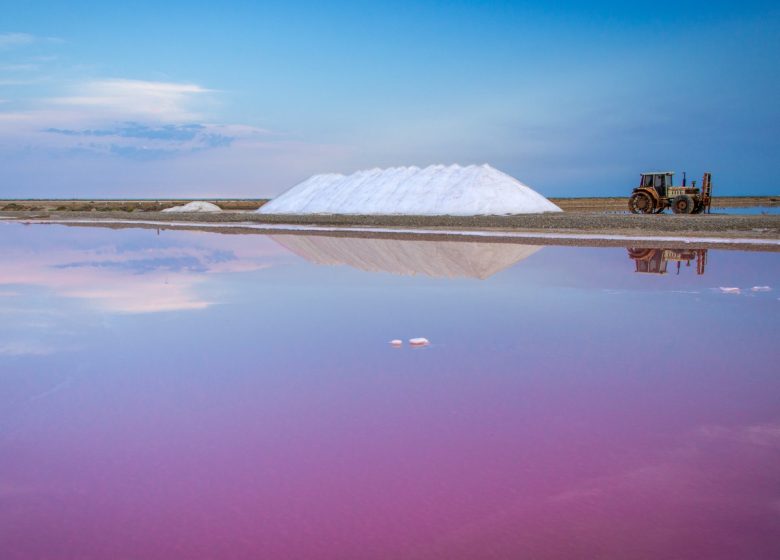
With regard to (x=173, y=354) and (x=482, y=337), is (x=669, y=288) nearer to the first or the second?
(x=482, y=337)

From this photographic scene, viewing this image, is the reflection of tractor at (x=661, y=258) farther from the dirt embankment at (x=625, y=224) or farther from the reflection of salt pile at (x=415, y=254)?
the dirt embankment at (x=625, y=224)

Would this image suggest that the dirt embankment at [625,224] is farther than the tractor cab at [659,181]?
No

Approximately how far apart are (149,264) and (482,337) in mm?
7852

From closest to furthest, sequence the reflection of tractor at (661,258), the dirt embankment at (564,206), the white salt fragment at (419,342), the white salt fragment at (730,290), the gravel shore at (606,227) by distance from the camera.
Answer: the white salt fragment at (419,342) < the white salt fragment at (730,290) < the reflection of tractor at (661,258) < the gravel shore at (606,227) < the dirt embankment at (564,206)

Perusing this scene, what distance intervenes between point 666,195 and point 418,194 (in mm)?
9456

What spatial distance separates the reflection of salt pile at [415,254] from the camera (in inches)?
392

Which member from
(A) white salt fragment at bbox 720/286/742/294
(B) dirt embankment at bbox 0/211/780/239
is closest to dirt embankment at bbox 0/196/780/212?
(B) dirt embankment at bbox 0/211/780/239

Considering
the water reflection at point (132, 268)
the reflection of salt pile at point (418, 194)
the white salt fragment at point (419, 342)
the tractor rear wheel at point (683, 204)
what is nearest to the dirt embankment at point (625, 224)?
the tractor rear wheel at point (683, 204)

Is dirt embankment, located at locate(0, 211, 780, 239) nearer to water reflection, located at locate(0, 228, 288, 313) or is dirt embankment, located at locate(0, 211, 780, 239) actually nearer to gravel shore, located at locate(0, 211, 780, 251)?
gravel shore, located at locate(0, 211, 780, 251)

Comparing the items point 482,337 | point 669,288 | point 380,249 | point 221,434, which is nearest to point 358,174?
point 380,249

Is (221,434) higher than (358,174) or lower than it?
lower

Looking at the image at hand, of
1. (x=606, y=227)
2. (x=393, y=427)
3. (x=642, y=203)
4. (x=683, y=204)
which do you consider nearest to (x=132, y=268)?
(x=393, y=427)

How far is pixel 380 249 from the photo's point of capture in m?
13.2

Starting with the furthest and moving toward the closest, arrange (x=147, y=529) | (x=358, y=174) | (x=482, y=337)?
(x=358, y=174) → (x=482, y=337) → (x=147, y=529)
